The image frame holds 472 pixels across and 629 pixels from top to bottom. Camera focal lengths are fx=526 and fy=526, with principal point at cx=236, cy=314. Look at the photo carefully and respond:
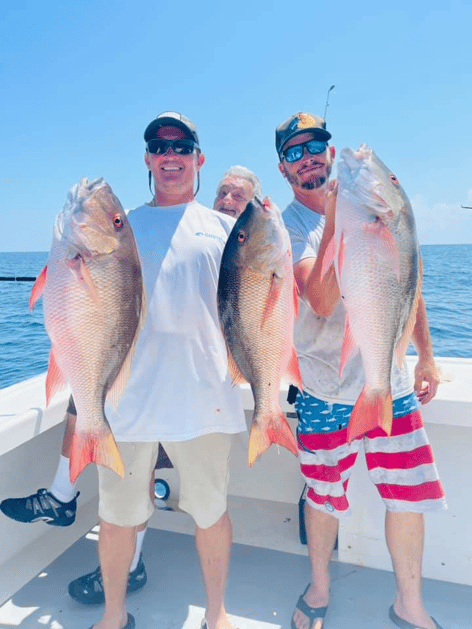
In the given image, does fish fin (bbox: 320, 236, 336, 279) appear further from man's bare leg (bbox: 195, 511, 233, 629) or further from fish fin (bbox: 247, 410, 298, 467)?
man's bare leg (bbox: 195, 511, 233, 629)

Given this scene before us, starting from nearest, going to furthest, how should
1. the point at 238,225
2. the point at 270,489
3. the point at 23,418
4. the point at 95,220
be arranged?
the point at 95,220 < the point at 238,225 < the point at 23,418 < the point at 270,489

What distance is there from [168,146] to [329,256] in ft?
3.32

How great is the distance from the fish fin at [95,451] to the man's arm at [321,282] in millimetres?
1019

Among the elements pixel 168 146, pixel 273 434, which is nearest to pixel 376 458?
pixel 273 434

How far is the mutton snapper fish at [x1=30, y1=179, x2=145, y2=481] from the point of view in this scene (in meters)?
1.92

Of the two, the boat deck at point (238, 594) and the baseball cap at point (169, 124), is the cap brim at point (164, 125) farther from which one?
the boat deck at point (238, 594)

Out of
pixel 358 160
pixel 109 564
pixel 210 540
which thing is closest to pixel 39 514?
pixel 109 564

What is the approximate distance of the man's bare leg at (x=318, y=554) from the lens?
9.00 ft

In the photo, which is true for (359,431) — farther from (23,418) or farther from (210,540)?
(23,418)

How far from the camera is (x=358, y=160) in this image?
200 centimetres

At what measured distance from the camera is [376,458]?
262cm

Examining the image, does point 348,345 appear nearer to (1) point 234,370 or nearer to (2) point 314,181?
(1) point 234,370

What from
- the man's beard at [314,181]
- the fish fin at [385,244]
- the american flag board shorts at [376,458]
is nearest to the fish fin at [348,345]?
the fish fin at [385,244]

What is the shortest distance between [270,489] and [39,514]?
1.80 m
